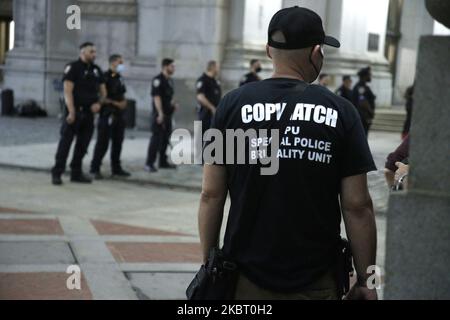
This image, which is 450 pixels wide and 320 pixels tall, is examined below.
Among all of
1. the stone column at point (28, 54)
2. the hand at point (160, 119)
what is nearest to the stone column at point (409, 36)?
the stone column at point (28, 54)

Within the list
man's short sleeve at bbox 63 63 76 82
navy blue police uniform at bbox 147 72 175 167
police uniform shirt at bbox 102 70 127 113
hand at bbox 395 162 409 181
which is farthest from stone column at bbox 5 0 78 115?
hand at bbox 395 162 409 181

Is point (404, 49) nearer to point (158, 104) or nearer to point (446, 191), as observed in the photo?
point (158, 104)

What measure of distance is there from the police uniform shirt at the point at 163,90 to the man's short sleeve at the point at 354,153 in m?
10.3

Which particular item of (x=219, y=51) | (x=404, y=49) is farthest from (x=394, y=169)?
(x=404, y=49)

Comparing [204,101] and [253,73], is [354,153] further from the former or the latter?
[253,73]

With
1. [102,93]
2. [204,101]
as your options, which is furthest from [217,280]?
[204,101]

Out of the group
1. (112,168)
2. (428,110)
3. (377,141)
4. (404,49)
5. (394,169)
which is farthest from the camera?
(404,49)

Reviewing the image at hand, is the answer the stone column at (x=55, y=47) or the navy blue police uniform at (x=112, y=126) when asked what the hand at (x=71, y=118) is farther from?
the stone column at (x=55, y=47)

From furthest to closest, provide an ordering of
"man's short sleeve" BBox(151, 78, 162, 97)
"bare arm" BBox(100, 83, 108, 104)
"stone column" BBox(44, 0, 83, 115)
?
"stone column" BBox(44, 0, 83, 115) < "man's short sleeve" BBox(151, 78, 162, 97) < "bare arm" BBox(100, 83, 108, 104)

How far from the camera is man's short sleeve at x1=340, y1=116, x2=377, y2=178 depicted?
3.04 metres

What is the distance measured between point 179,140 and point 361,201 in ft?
48.6

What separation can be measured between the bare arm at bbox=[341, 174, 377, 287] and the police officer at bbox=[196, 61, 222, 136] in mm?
10757

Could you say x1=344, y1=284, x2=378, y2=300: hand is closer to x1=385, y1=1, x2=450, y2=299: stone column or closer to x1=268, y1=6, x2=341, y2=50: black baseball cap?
x1=385, y1=1, x2=450, y2=299: stone column
